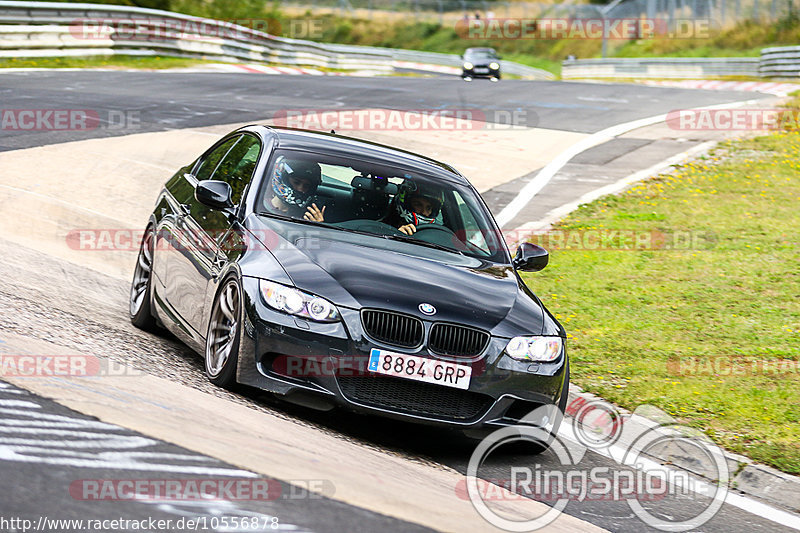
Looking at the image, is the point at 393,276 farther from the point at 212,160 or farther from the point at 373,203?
the point at 212,160

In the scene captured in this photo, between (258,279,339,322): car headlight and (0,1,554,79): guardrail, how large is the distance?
890 inches

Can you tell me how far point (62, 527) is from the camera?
11.9 ft

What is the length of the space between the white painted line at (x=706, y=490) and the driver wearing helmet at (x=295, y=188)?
216 cm

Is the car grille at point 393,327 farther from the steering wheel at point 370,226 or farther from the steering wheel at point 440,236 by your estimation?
the steering wheel at point 440,236

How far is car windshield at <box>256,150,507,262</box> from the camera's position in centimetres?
717

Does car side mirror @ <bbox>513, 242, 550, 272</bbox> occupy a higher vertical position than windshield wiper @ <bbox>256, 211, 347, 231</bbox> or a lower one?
lower

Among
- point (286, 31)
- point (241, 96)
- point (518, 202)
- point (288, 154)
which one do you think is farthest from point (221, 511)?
point (286, 31)

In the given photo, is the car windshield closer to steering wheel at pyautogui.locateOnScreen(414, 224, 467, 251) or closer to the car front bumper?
steering wheel at pyautogui.locateOnScreen(414, 224, 467, 251)

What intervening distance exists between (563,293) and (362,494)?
665 cm

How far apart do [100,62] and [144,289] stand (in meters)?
22.7

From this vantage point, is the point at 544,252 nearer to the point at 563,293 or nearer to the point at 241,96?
the point at 563,293

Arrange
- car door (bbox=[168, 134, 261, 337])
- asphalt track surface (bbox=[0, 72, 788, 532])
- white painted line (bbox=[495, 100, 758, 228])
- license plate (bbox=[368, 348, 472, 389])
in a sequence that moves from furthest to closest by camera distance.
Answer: white painted line (bbox=[495, 100, 758, 228])
car door (bbox=[168, 134, 261, 337])
license plate (bbox=[368, 348, 472, 389])
asphalt track surface (bbox=[0, 72, 788, 532])

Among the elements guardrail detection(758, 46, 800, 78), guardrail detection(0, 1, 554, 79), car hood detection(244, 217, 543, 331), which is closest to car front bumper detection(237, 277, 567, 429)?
car hood detection(244, 217, 543, 331)

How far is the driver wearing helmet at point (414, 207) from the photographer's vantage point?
732 centimetres
